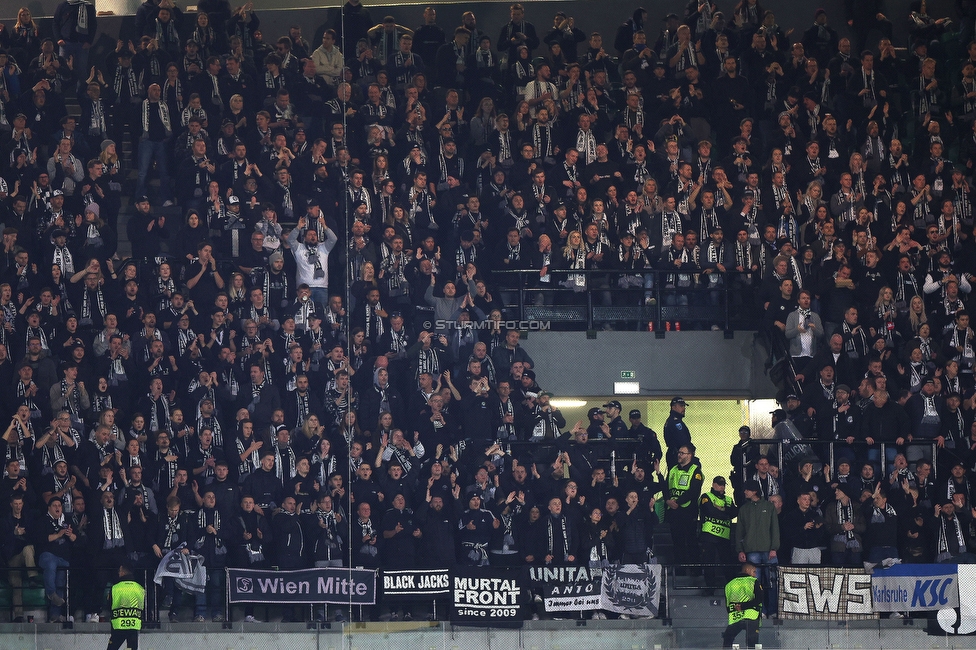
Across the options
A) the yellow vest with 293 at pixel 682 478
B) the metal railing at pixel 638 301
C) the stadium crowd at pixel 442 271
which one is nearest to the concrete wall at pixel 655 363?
the metal railing at pixel 638 301

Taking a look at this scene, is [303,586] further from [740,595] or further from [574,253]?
[574,253]

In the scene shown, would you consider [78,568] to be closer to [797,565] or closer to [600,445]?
[600,445]

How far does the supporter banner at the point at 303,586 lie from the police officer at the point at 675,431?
3034 millimetres

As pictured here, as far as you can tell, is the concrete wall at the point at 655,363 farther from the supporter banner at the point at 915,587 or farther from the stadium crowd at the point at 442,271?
the supporter banner at the point at 915,587

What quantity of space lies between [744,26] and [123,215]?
276 inches

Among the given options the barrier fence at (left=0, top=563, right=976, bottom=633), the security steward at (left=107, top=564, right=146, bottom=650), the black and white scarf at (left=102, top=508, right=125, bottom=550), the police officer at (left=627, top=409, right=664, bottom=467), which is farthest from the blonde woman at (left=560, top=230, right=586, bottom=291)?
the security steward at (left=107, top=564, right=146, bottom=650)

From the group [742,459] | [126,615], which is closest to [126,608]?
[126,615]

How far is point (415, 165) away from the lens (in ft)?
47.9

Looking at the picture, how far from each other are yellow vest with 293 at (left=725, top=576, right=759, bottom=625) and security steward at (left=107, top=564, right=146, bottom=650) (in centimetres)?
487

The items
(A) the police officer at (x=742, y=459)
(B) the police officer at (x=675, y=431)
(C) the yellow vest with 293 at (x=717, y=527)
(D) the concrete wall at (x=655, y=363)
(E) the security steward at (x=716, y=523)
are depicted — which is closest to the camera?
(E) the security steward at (x=716, y=523)

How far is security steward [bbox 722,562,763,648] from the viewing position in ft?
37.0

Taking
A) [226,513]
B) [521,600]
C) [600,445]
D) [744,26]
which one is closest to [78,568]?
[226,513]

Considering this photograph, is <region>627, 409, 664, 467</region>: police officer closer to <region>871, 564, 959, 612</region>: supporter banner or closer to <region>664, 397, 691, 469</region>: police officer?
<region>664, 397, 691, 469</region>: police officer

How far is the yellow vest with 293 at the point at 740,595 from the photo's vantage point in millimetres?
11305
